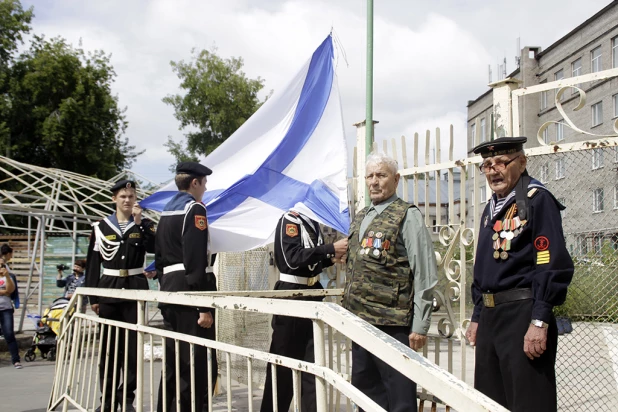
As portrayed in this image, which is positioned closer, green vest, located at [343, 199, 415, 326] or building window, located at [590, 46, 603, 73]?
green vest, located at [343, 199, 415, 326]

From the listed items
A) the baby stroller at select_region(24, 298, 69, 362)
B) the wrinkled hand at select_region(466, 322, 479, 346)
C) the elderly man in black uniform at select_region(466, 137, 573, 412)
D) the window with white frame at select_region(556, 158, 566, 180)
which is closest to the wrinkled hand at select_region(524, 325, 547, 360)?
the elderly man in black uniform at select_region(466, 137, 573, 412)

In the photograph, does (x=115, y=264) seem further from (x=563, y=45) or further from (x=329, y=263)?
(x=563, y=45)

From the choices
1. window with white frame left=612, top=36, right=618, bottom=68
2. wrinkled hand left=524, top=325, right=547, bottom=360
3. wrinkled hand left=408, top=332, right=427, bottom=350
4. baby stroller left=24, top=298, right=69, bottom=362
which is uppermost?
window with white frame left=612, top=36, right=618, bottom=68

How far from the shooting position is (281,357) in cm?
280

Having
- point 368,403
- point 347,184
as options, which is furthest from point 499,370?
point 347,184

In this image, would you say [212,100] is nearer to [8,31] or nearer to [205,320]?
[8,31]

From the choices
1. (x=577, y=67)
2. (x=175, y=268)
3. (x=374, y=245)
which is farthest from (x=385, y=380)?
(x=577, y=67)

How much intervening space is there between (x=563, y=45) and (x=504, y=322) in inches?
1419

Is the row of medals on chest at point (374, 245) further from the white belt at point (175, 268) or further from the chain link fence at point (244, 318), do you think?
the chain link fence at point (244, 318)

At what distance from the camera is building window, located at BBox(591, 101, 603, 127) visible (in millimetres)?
31566

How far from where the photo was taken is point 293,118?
19.7ft

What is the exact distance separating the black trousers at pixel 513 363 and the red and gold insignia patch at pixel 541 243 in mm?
275

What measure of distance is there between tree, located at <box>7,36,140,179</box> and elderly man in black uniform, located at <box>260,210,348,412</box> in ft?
82.7

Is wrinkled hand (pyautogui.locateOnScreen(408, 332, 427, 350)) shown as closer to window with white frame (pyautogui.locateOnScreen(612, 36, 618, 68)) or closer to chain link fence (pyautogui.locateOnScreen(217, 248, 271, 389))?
Answer: chain link fence (pyautogui.locateOnScreen(217, 248, 271, 389))
